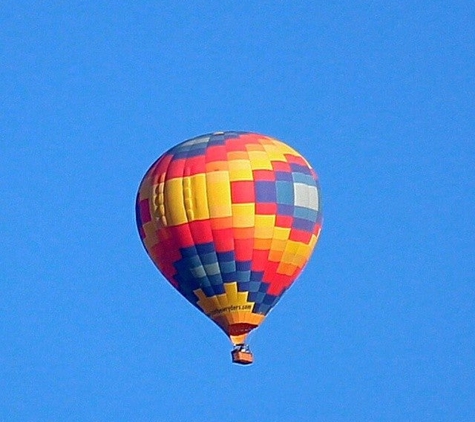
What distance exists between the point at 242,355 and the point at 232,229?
257 cm

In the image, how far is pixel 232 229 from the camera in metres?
53.4

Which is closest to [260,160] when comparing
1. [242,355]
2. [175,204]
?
[175,204]

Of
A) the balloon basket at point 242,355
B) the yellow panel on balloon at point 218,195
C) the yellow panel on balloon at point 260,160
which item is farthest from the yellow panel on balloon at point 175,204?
the balloon basket at point 242,355

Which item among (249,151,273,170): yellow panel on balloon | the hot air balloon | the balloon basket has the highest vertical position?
(249,151,273,170): yellow panel on balloon

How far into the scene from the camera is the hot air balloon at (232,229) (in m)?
53.3

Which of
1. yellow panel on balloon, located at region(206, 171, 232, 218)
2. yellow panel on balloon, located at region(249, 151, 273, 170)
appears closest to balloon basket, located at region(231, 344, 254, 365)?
yellow panel on balloon, located at region(206, 171, 232, 218)

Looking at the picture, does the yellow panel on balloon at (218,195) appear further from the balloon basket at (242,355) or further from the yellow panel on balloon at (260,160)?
the balloon basket at (242,355)

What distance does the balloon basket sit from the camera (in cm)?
5341

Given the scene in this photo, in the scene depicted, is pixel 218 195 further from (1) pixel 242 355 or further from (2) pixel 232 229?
(1) pixel 242 355

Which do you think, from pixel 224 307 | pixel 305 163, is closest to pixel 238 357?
pixel 224 307

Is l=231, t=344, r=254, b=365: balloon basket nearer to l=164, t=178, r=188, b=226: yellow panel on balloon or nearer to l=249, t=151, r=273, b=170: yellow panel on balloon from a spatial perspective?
l=164, t=178, r=188, b=226: yellow panel on balloon

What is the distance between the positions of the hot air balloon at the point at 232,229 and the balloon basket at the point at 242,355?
0.02 meters

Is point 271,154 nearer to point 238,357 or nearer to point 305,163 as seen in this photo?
point 305,163

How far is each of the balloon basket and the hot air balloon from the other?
0.02m
